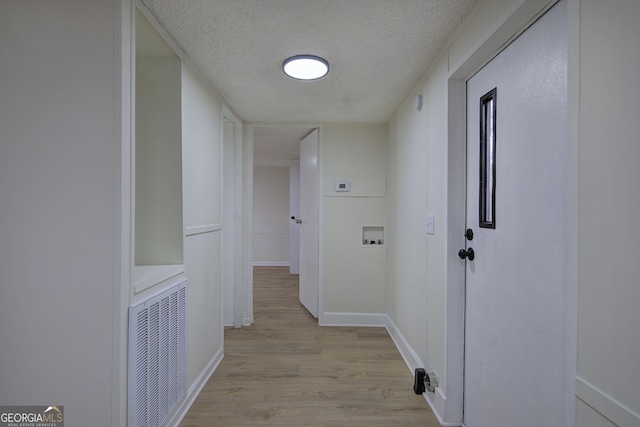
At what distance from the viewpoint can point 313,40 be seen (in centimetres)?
181

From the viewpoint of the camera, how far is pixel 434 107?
2066mm

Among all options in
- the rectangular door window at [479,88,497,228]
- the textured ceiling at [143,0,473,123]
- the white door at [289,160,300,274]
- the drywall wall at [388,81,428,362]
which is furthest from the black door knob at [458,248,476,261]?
the white door at [289,160,300,274]

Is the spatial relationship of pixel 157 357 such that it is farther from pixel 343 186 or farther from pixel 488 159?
pixel 343 186

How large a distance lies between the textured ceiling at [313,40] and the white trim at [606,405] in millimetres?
1579

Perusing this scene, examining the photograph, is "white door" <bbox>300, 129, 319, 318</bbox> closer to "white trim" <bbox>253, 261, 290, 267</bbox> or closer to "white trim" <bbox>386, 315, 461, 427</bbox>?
"white trim" <bbox>386, 315, 461, 427</bbox>

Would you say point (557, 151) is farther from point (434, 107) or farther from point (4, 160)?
point (4, 160)

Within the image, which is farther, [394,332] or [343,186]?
[343,186]

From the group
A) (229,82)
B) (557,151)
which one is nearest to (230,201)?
(229,82)

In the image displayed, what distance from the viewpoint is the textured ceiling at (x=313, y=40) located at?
1516mm

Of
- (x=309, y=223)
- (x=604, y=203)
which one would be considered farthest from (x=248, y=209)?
(x=604, y=203)

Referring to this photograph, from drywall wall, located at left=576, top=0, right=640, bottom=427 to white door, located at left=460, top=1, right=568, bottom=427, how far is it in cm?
20

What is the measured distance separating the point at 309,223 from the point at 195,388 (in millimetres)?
2124

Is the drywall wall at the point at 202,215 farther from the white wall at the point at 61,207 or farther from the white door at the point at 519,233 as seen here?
the white door at the point at 519,233

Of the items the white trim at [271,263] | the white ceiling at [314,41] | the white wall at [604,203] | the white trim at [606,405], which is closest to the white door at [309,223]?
the white ceiling at [314,41]
